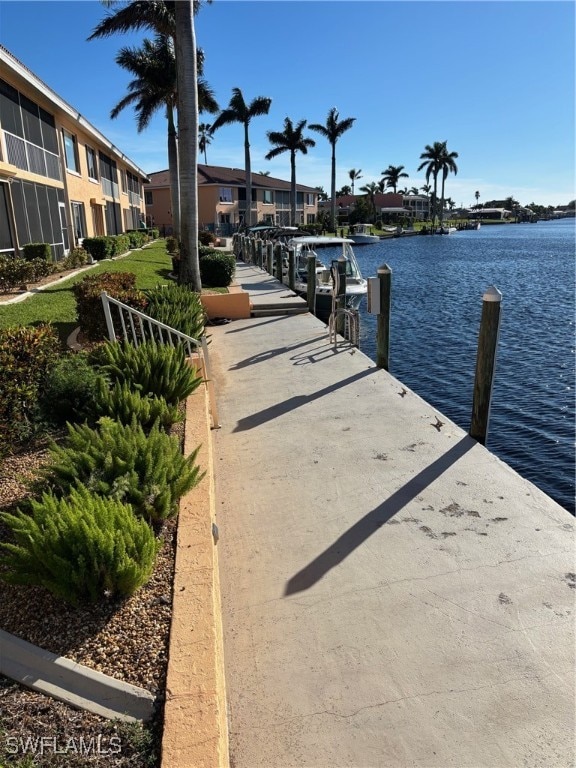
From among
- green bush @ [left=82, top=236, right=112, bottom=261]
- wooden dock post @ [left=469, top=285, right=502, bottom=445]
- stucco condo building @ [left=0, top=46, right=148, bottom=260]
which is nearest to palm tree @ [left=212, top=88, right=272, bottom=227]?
stucco condo building @ [left=0, top=46, right=148, bottom=260]

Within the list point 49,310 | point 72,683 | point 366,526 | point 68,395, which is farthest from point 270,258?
point 72,683

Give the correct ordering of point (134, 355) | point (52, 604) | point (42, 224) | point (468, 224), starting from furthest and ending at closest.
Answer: point (468, 224)
point (42, 224)
point (134, 355)
point (52, 604)

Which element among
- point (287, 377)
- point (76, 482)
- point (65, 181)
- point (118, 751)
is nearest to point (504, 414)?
point (287, 377)

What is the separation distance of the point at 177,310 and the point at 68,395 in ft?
11.1

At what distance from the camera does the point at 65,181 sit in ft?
76.6

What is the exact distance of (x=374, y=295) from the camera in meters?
9.55

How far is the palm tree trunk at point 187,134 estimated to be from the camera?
501 inches

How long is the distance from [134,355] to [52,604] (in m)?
3.12

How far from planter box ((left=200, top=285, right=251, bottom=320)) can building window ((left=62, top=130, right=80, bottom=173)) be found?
13.9 metres

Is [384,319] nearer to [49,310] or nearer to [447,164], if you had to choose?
[49,310]

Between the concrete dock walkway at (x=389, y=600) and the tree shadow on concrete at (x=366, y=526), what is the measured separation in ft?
0.06

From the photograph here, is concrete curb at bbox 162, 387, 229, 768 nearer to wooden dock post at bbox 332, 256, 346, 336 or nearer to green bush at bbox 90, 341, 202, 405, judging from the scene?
green bush at bbox 90, 341, 202, 405

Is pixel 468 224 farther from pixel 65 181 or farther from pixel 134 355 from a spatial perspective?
pixel 134 355

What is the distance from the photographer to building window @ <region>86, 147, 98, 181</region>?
2827cm
